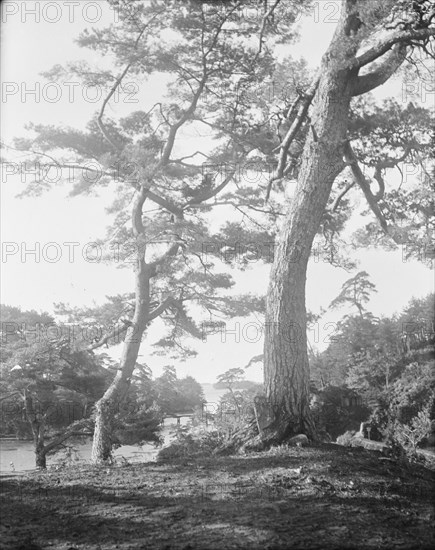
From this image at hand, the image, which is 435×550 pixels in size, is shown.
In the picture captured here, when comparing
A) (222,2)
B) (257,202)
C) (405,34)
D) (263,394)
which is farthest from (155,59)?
(263,394)

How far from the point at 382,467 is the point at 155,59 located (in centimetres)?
827

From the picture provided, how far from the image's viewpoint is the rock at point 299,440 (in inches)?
202

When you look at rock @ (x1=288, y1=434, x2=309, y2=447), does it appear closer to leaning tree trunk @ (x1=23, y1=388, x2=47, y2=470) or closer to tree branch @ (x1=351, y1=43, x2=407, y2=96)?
tree branch @ (x1=351, y1=43, x2=407, y2=96)

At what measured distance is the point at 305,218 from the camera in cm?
613

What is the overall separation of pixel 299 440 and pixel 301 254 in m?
2.23

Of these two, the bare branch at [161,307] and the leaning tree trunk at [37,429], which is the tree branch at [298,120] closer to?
the bare branch at [161,307]

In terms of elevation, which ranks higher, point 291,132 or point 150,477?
point 291,132

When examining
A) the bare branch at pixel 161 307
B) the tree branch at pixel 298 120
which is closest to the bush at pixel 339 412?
the bare branch at pixel 161 307

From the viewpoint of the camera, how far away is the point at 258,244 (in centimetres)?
1041

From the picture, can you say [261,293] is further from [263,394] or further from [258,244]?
[263,394]

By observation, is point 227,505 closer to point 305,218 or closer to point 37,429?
point 305,218

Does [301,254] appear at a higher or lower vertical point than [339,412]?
higher

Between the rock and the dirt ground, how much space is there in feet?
1.92

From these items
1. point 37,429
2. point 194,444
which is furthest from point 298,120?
point 37,429
